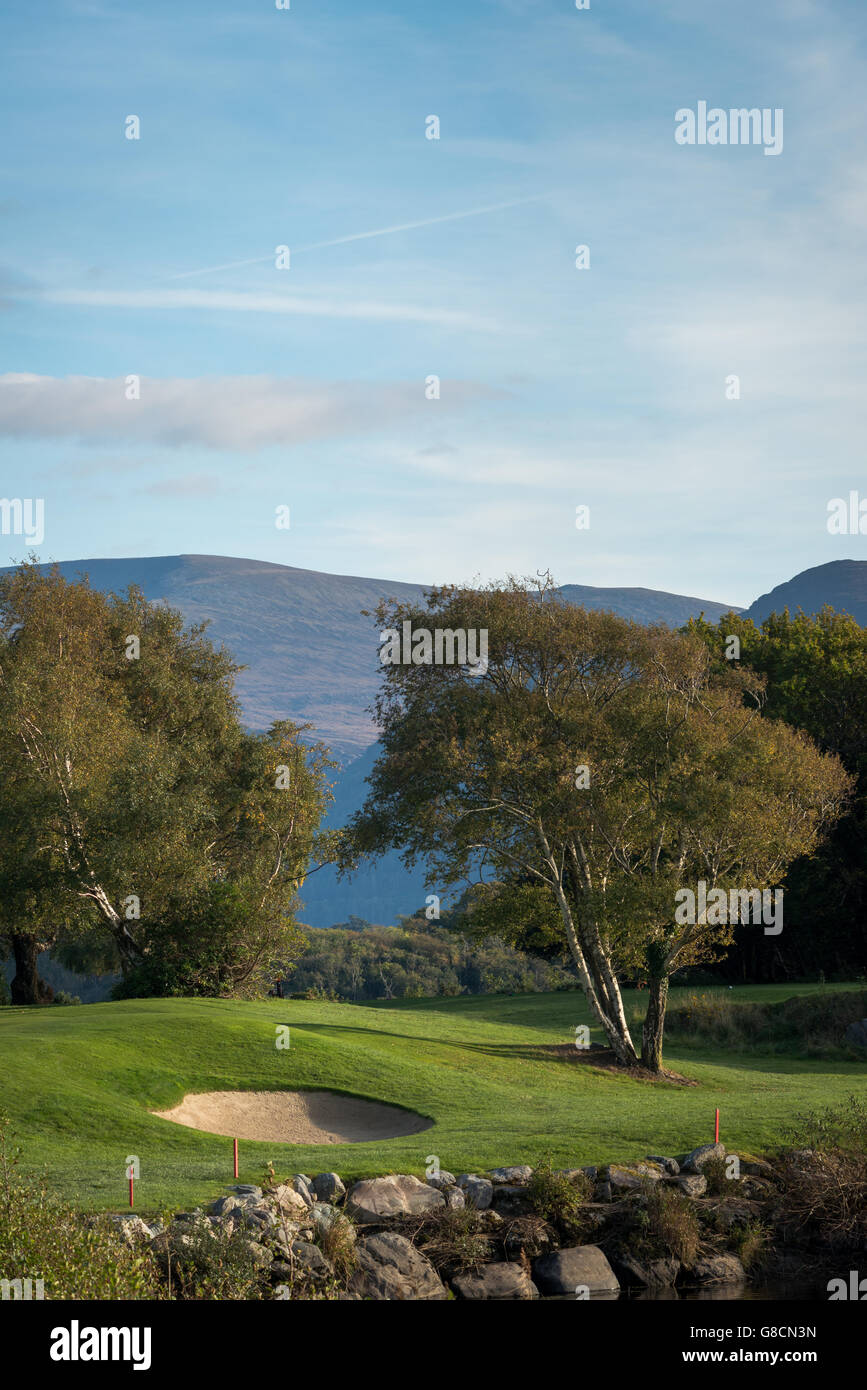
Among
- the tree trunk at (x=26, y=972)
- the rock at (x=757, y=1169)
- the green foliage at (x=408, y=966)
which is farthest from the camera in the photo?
the green foliage at (x=408, y=966)

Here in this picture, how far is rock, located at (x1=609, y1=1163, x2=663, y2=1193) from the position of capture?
67.4ft

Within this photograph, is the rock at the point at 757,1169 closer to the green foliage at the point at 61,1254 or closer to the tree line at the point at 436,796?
the tree line at the point at 436,796

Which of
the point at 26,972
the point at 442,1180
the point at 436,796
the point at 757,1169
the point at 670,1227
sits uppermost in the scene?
the point at 436,796

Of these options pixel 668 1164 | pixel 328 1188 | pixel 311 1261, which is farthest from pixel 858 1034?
pixel 311 1261

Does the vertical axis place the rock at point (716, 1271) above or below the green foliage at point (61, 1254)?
below

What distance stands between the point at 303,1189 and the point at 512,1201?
333 cm

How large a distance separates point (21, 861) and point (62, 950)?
16.6m

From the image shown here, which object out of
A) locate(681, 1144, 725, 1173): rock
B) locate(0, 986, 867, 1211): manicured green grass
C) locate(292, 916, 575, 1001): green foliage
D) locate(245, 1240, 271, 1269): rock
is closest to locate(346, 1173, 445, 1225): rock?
locate(0, 986, 867, 1211): manicured green grass

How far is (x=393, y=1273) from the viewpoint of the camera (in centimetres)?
1816

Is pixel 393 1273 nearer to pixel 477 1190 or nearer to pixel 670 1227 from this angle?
pixel 477 1190

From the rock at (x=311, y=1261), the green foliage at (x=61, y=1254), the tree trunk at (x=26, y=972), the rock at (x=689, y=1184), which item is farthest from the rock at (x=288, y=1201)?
the tree trunk at (x=26, y=972)

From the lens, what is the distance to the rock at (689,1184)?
67.6ft

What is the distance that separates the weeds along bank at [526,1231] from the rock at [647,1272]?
0.8 inches

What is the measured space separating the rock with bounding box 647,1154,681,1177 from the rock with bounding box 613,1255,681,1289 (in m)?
1.69
